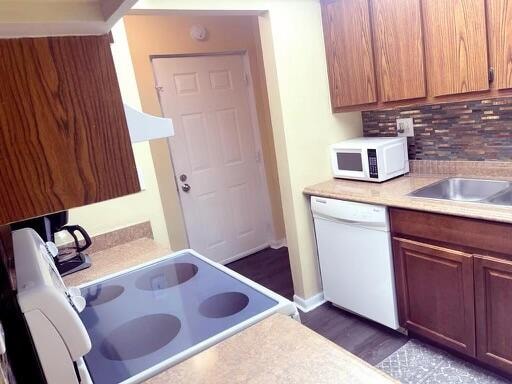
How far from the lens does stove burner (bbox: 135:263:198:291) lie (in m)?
1.49

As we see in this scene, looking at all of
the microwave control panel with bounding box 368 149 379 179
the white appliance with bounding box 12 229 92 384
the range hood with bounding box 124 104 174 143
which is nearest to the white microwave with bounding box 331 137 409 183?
the microwave control panel with bounding box 368 149 379 179

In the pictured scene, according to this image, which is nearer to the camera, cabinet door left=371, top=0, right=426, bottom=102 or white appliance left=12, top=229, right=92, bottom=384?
white appliance left=12, top=229, right=92, bottom=384

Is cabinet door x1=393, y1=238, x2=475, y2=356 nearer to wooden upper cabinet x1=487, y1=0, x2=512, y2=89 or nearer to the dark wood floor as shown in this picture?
the dark wood floor

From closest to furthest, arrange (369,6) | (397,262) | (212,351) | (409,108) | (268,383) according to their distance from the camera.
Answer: (268,383), (212,351), (397,262), (369,6), (409,108)

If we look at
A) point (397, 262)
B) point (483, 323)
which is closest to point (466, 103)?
point (397, 262)

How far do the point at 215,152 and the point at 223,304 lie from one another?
2495 mm

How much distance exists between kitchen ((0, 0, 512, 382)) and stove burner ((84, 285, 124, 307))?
0.08 m

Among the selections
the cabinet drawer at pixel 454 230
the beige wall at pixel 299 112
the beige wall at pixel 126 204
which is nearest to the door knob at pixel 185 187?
the beige wall at pixel 299 112

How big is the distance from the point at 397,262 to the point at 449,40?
1.22 meters

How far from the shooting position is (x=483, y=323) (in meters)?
1.87

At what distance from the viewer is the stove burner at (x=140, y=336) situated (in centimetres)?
108

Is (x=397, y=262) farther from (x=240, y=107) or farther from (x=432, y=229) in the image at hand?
(x=240, y=107)

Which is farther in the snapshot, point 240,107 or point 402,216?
point 240,107

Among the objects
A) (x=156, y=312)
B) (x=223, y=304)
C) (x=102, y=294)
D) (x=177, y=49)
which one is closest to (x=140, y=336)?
(x=156, y=312)
